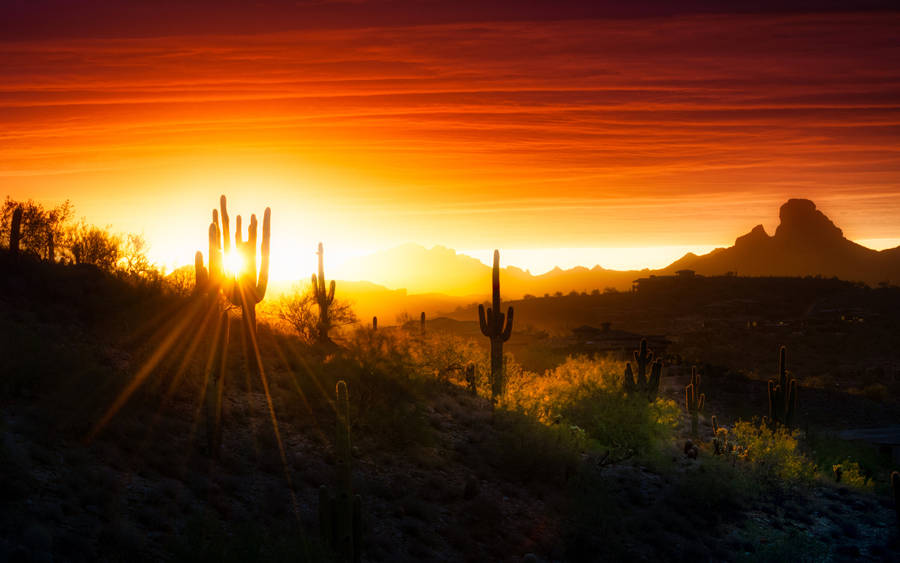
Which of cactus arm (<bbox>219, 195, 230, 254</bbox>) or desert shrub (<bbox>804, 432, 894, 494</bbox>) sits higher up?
cactus arm (<bbox>219, 195, 230, 254</bbox>)

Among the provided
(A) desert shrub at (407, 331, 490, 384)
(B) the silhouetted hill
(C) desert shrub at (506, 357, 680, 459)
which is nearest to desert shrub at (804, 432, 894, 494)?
(C) desert shrub at (506, 357, 680, 459)

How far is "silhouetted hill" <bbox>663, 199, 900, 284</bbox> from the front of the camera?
500ft

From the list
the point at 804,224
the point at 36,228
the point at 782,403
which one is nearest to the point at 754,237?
the point at 804,224

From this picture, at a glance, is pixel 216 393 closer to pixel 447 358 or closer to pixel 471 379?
pixel 471 379

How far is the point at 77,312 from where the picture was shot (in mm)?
22078

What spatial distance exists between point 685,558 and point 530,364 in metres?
28.7

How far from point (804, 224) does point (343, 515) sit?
172 metres

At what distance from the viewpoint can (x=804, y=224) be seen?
6619 inches

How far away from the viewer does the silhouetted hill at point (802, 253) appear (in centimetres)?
15250

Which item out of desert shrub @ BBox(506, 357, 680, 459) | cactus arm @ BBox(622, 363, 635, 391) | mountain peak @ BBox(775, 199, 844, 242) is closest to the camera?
desert shrub @ BBox(506, 357, 680, 459)

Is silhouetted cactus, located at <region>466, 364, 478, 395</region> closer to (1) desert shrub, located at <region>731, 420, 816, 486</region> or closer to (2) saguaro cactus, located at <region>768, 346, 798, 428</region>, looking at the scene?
(1) desert shrub, located at <region>731, 420, 816, 486</region>

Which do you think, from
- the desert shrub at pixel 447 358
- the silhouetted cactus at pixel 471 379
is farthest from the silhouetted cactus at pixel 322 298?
the silhouetted cactus at pixel 471 379

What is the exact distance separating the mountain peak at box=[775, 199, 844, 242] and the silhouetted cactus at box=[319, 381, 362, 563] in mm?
168824

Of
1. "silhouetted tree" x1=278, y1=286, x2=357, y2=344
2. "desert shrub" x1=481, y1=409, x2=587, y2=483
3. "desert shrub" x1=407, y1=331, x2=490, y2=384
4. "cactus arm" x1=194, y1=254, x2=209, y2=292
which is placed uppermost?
"cactus arm" x1=194, y1=254, x2=209, y2=292
